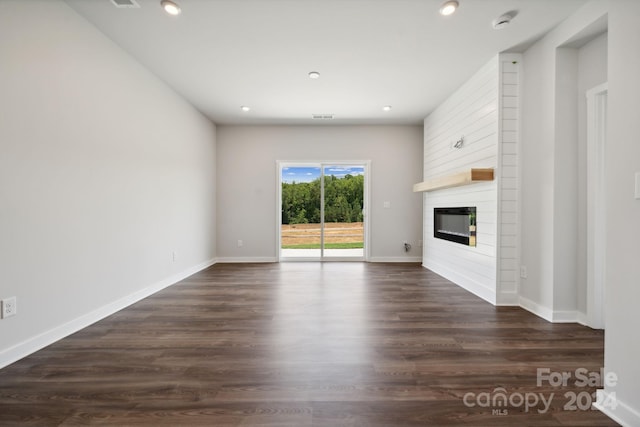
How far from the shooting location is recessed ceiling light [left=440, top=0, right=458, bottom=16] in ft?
7.57

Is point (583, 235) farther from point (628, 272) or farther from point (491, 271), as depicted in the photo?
point (628, 272)

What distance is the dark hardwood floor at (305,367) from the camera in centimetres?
144

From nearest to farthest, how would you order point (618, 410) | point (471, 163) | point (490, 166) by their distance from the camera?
1. point (618, 410)
2. point (490, 166)
3. point (471, 163)

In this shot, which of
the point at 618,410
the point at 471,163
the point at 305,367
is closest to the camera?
the point at 618,410

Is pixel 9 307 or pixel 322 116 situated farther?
pixel 322 116

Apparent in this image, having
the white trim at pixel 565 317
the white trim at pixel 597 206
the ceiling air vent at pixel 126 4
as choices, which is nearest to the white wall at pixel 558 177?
the white trim at pixel 565 317

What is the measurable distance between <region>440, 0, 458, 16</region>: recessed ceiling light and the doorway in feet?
11.6

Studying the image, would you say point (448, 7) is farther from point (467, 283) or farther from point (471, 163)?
point (467, 283)

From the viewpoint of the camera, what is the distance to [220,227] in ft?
18.9

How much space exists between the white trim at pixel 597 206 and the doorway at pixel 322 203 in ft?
12.0

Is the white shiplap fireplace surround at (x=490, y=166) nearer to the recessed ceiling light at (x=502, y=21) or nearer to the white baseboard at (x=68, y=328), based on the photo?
the recessed ceiling light at (x=502, y=21)

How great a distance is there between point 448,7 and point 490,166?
5.67 ft

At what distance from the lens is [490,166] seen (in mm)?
3266

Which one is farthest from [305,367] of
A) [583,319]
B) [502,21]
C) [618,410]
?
[502,21]
